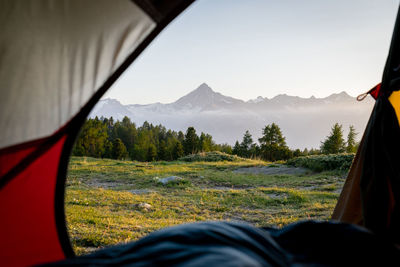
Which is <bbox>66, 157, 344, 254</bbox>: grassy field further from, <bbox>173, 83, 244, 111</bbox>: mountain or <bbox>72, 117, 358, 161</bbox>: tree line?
<bbox>173, 83, 244, 111</bbox>: mountain

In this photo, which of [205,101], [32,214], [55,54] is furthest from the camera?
[205,101]

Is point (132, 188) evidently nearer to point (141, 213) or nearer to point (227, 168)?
point (141, 213)

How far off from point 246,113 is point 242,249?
153032 millimetres

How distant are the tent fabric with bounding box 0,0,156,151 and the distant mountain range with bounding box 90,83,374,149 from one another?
10551cm

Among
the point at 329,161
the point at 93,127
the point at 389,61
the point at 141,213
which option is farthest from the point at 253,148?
the point at 389,61

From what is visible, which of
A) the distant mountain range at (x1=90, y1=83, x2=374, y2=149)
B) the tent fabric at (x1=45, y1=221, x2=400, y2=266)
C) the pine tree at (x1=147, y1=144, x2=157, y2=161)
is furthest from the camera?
the distant mountain range at (x1=90, y1=83, x2=374, y2=149)

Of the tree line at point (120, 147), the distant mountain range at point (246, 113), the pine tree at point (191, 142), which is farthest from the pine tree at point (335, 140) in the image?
the distant mountain range at point (246, 113)

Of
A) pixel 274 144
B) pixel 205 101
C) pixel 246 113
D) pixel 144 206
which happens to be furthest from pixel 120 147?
pixel 205 101

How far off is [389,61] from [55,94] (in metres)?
1.95

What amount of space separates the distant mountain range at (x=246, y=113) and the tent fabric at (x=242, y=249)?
106 m

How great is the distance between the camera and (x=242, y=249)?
0.88 meters

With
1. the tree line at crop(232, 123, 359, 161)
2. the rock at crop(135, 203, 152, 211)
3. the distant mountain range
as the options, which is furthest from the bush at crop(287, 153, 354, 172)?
the distant mountain range

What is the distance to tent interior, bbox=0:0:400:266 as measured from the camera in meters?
0.93

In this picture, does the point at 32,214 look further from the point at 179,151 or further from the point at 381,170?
the point at 179,151
